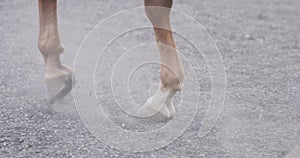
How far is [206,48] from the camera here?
5.08 m

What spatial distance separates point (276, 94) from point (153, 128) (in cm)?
105

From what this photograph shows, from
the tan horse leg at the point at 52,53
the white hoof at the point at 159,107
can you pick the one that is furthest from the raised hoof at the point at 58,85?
the white hoof at the point at 159,107

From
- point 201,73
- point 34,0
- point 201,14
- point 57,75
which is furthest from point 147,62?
point 34,0

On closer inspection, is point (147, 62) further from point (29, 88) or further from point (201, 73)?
point (29, 88)

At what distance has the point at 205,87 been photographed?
3.96 m

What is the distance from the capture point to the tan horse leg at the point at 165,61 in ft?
10.4

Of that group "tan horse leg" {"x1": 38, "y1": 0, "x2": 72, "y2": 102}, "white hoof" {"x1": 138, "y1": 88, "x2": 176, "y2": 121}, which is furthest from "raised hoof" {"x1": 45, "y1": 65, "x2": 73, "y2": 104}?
"white hoof" {"x1": 138, "y1": 88, "x2": 176, "y2": 121}

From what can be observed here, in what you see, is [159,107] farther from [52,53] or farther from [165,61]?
[52,53]

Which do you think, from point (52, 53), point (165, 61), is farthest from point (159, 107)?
point (52, 53)

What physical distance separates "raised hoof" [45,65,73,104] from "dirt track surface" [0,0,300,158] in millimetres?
81

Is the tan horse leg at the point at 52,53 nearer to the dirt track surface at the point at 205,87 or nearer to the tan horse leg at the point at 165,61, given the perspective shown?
the dirt track surface at the point at 205,87

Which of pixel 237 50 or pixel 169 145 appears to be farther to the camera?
pixel 237 50

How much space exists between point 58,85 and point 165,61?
0.62 m

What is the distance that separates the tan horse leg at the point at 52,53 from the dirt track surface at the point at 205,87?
0.11m
